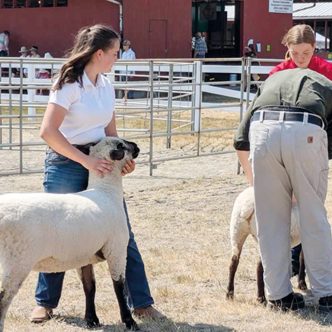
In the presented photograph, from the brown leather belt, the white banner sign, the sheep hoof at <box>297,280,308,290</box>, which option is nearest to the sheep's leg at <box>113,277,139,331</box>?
the brown leather belt

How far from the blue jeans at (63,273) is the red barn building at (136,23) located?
2277 centimetres

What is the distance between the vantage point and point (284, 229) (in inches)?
191

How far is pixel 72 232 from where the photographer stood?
4219 mm

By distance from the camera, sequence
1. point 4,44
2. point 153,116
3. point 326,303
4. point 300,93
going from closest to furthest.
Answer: point 300,93 < point 326,303 < point 153,116 < point 4,44

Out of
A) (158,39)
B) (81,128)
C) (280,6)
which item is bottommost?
(81,128)

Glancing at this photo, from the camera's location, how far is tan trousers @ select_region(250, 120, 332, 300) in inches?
181

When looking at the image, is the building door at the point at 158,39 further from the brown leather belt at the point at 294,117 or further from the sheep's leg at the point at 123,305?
the sheep's leg at the point at 123,305

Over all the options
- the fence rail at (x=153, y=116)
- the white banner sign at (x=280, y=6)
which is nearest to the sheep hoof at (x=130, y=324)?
the fence rail at (x=153, y=116)

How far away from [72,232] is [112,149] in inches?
21.3

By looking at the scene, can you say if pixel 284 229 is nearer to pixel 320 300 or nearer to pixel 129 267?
pixel 320 300

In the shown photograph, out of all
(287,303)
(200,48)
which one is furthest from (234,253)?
(200,48)

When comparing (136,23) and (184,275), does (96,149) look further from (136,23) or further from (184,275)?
(136,23)

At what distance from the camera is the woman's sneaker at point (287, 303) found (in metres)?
4.87

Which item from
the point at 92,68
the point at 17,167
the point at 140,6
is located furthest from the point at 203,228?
the point at 140,6
